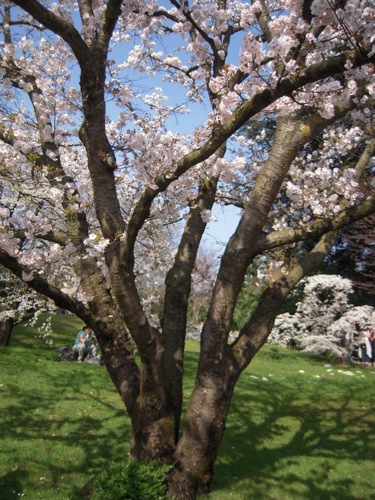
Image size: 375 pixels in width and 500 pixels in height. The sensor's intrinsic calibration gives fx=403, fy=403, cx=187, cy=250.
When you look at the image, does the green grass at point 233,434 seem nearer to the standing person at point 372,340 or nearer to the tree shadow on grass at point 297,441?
the tree shadow on grass at point 297,441

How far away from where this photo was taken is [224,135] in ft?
11.0

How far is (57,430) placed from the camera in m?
6.33

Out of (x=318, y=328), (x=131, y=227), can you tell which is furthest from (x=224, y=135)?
(x=318, y=328)

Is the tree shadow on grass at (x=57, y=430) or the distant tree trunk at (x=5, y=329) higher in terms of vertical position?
the distant tree trunk at (x=5, y=329)

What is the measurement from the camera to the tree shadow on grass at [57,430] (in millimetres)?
4730

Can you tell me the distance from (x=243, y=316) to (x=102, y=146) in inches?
709

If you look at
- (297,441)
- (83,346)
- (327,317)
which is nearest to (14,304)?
(83,346)

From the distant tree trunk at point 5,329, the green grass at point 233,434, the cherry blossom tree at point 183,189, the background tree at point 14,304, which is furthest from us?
the distant tree trunk at point 5,329

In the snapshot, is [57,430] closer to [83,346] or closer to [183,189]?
[183,189]

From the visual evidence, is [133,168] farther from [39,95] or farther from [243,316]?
[243,316]

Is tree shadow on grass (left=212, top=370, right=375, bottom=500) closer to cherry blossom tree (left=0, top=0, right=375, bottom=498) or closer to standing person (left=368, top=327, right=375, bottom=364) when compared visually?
cherry blossom tree (left=0, top=0, right=375, bottom=498)

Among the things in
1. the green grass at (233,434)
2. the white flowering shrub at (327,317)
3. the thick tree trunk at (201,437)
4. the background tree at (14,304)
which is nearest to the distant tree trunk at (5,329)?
the background tree at (14,304)

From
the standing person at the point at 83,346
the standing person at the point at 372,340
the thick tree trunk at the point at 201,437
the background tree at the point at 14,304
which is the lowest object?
the thick tree trunk at the point at 201,437

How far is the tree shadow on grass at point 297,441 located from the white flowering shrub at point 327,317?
525 centimetres
